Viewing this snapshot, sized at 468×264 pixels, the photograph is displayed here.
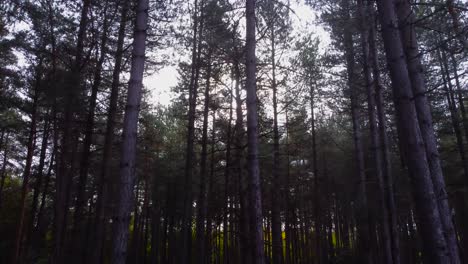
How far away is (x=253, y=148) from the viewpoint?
6984mm

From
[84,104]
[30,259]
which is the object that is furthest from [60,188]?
[30,259]

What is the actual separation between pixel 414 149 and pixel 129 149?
445 cm

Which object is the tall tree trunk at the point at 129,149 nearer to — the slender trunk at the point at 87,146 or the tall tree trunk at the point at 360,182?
the slender trunk at the point at 87,146

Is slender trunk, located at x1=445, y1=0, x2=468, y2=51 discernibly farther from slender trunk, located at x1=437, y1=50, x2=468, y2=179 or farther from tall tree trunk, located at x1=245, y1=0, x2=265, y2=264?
slender trunk, located at x1=437, y1=50, x2=468, y2=179

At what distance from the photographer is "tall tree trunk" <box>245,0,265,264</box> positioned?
641 cm

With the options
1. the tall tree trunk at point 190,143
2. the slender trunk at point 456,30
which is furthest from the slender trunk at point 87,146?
the slender trunk at point 456,30

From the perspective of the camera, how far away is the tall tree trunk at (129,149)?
5.45m

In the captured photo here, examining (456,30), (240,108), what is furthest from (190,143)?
(456,30)

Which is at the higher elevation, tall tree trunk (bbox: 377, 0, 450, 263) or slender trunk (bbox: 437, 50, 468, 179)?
slender trunk (bbox: 437, 50, 468, 179)

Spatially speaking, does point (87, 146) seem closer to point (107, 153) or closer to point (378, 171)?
point (107, 153)

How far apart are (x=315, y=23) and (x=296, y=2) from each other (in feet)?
12.6

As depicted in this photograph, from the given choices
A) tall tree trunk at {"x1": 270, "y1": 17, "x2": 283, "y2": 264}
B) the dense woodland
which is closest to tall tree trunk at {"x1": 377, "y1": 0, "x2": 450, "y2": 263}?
the dense woodland

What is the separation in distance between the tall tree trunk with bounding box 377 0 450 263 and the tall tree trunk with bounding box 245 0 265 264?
10.3 feet

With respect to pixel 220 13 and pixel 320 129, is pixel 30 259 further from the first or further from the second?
pixel 320 129
